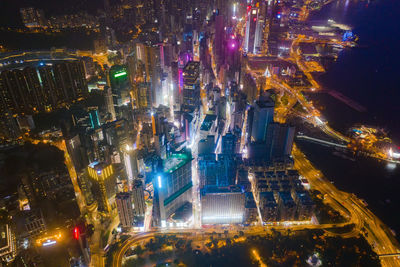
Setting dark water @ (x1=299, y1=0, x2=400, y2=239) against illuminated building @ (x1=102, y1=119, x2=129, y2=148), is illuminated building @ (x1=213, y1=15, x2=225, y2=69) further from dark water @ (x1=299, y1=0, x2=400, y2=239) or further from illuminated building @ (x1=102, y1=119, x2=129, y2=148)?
illuminated building @ (x1=102, y1=119, x2=129, y2=148)

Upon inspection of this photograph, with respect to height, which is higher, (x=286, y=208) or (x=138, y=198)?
(x=138, y=198)

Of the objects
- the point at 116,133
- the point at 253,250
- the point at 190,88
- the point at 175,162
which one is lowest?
the point at 253,250

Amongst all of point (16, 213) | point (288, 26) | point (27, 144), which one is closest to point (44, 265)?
point (16, 213)

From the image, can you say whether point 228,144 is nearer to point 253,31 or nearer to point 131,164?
point 131,164

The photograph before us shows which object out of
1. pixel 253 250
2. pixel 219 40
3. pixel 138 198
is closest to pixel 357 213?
pixel 253 250

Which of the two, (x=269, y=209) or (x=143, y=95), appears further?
(x=143, y=95)

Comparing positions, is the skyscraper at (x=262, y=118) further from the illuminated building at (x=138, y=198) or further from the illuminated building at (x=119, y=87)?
the illuminated building at (x=119, y=87)
